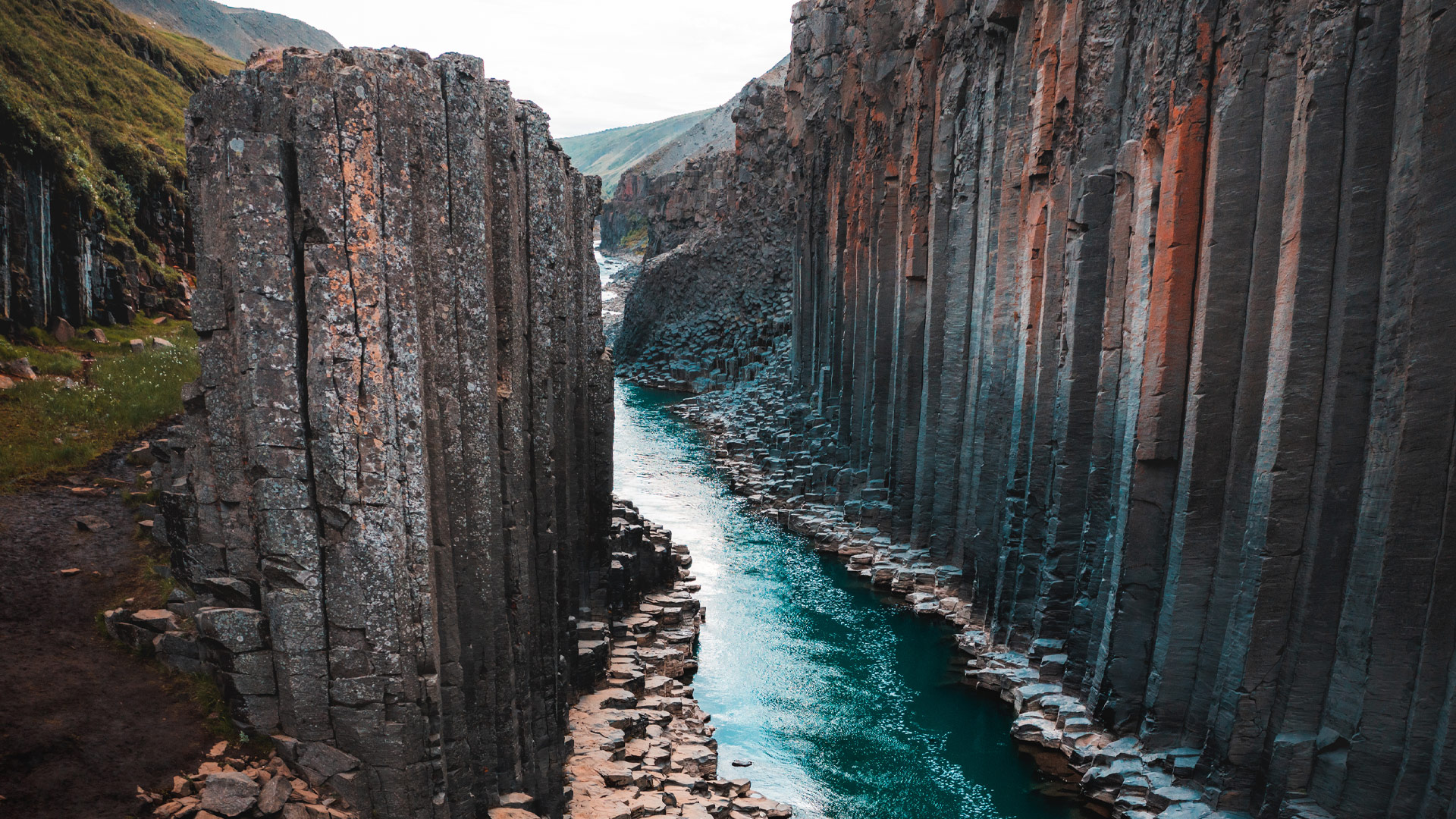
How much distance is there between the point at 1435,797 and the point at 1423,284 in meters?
4.82

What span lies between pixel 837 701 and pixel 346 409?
1102 cm

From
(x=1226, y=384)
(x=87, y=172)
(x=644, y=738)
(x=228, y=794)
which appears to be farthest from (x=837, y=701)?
(x=87, y=172)

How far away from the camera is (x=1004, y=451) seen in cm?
1684

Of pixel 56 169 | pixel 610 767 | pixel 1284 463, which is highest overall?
pixel 56 169

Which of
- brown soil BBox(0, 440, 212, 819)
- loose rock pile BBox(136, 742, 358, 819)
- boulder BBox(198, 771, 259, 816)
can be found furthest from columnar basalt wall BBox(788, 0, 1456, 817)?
brown soil BBox(0, 440, 212, 819)

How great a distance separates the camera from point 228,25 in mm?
89562

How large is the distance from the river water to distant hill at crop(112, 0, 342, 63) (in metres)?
57.4

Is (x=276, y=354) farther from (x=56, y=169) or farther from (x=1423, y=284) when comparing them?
(x=56, y=169)

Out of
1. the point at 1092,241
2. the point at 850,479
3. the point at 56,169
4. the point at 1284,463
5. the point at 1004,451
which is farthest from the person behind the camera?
the point at 850,479

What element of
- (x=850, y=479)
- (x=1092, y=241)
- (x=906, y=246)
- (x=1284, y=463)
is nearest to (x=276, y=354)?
(x=1284, y=463)

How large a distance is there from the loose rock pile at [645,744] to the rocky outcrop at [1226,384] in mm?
5435

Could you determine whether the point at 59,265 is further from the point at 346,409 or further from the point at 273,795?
the point at 273,795

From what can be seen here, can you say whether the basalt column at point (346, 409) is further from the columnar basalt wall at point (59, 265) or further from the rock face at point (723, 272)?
the rock face at point (723, 272)

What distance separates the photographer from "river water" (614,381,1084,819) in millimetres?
12383
